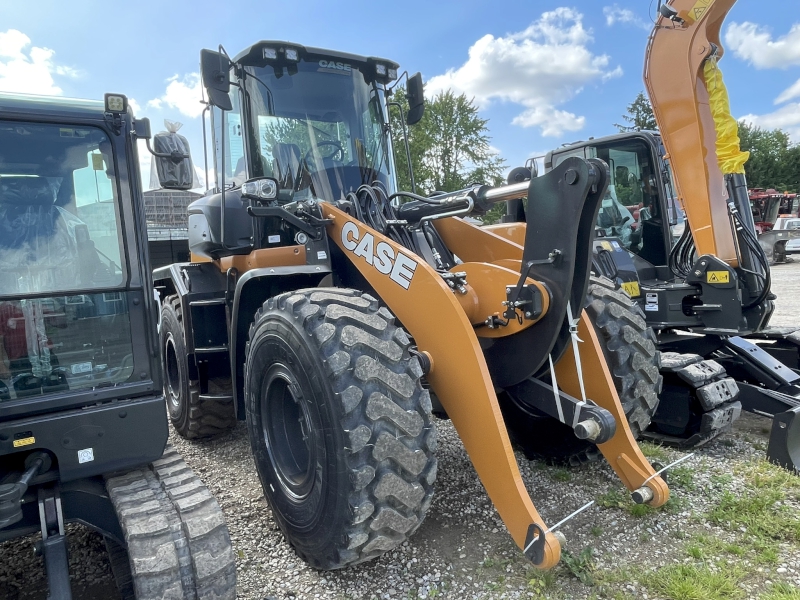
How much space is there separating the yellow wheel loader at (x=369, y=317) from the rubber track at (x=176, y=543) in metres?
0.50

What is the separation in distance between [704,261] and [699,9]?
1.97 meters

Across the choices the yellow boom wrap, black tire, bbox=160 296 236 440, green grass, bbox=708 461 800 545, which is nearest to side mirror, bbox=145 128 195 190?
black tire, bbox=160 296 236 440

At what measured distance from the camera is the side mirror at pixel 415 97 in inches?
170

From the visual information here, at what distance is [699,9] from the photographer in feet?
14.8

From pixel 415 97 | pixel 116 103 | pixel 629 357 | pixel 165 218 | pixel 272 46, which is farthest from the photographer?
pixel 165 218

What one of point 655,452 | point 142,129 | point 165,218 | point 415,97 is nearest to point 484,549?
point 655,452

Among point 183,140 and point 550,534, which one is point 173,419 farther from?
point 550,534

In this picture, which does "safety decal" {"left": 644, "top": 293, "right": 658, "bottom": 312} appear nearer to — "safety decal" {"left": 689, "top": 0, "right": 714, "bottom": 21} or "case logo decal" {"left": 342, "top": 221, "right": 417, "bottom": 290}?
"safety decal" {"left": 689, "top": 0, "right": 714, "bottom": 21}

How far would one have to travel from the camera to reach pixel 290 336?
8.85 ft

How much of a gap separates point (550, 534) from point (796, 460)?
2381mm

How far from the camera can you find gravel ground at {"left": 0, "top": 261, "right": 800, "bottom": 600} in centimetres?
260

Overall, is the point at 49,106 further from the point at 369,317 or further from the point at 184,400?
the point at 184,400

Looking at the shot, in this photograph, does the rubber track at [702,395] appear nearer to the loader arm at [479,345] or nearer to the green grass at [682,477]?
the green grass at [682,477]

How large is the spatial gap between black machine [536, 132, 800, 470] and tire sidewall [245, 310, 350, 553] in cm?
256
